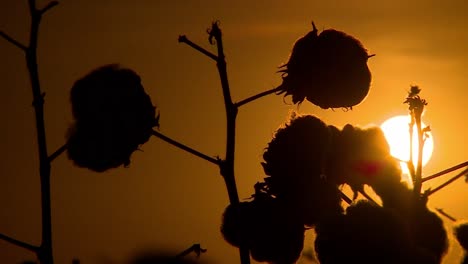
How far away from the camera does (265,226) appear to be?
4.55 feet

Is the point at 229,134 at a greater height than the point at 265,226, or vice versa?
the point at 229,134

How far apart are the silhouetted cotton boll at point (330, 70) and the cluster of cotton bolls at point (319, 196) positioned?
0.22 feet

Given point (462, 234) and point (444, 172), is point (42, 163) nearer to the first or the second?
point (444, 172)

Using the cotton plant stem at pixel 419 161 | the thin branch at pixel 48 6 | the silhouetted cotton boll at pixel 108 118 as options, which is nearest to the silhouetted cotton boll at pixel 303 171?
the cotton plant stem at pixel 419 161

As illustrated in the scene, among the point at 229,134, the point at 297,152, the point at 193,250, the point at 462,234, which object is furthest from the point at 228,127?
the point at 462,234

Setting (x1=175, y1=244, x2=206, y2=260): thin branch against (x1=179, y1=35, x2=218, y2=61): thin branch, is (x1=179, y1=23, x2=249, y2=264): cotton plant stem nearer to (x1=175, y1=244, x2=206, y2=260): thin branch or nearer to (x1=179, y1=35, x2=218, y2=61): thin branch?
(x1=179, y1=35, x2=218, y2=61): thin branch

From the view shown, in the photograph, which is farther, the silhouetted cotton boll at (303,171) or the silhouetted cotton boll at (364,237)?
the silhouetted cotton boll at (303,171)

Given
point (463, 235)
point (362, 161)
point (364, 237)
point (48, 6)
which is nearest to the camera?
point (364, 237)

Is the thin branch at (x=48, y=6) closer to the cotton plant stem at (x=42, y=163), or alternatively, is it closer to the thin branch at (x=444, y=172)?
the cotton plant stem at (x=42, y=163)

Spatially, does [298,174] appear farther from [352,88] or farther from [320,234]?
[352,88]

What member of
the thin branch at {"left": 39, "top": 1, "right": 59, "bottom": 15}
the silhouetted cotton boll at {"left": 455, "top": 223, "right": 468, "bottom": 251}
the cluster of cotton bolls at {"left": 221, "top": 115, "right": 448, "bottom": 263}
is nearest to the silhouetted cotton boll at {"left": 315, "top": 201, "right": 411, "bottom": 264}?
the cluster of cotton bolls at {"left": 221, "top": 115, "right": 448, "bottom": 263}

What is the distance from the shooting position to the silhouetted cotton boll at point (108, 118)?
1.36 meters

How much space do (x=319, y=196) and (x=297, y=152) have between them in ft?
0.32

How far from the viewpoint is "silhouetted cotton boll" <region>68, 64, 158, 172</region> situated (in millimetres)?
1363
